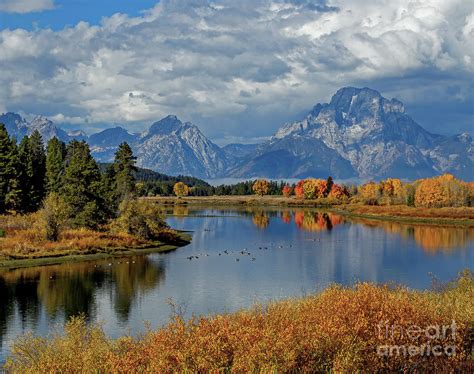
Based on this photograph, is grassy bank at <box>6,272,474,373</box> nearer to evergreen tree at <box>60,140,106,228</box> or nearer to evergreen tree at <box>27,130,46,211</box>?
evergreen tree at <box>60,140,106,228</box>

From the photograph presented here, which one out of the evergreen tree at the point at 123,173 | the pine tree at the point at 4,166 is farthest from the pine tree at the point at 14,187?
the evergreen tree at the point at 123,173

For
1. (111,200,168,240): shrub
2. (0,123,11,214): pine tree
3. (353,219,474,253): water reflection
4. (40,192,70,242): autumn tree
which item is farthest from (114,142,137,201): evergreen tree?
(353,219,474,253): water reflection

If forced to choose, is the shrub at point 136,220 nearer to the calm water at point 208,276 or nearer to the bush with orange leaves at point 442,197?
the calm water at point 208,276

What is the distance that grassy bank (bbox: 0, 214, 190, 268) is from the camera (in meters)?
67.9

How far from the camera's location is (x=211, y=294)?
5056 centimetres

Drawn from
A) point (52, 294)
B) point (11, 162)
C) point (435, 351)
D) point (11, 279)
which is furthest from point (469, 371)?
point (11, 162)

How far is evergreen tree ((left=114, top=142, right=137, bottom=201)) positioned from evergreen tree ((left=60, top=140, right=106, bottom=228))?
947cm

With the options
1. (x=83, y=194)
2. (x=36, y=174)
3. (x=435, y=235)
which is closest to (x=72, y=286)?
(x=83, y=194)

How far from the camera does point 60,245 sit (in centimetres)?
7381

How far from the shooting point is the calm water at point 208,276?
143 ft

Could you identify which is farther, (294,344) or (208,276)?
(208,276)

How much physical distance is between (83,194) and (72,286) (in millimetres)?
36930

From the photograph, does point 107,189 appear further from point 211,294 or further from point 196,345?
point 196,345

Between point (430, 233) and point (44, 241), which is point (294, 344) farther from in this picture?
point (430, 233)
